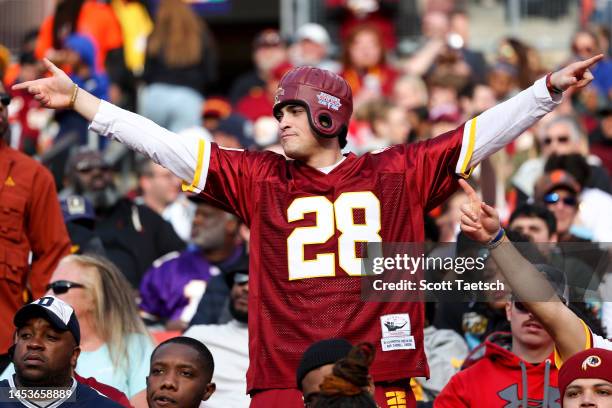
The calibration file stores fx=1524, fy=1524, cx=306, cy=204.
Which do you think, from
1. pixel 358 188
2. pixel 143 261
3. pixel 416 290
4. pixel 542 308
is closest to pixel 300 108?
pixel 358 188

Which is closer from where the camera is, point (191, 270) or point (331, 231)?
point (331, 231)

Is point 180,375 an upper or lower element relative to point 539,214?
lower

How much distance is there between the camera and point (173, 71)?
672 inches

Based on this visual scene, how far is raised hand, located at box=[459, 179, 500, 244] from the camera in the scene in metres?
7.25

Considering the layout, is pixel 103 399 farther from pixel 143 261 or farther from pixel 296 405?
pixel 143 261

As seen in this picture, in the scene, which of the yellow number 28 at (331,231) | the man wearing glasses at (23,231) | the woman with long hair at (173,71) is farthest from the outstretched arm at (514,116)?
the woman with long hair at (173,71)

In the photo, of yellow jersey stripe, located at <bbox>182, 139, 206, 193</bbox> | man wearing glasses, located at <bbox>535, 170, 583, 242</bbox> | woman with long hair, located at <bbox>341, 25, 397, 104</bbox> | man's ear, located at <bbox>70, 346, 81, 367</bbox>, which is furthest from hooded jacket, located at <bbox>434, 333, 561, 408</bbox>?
woman with long hair, located at <bbox>341, 25, 397, 104</bbox>

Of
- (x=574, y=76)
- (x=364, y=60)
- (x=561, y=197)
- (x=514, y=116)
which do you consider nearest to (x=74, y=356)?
(x=514, y=116)

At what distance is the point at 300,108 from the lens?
7.79 metres

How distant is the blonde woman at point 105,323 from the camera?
9.23 meters

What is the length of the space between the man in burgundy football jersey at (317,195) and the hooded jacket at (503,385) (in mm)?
701

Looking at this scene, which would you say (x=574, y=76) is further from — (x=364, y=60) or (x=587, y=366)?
(x=364, y=60)

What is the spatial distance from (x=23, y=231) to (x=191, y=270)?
8.78ft

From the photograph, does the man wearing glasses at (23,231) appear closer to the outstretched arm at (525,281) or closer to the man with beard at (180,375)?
the man with beard at (180,375)
